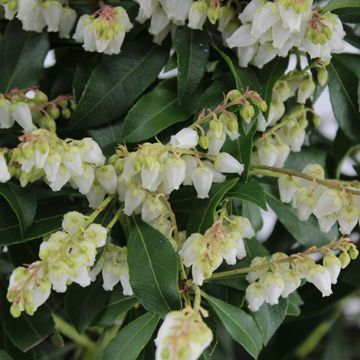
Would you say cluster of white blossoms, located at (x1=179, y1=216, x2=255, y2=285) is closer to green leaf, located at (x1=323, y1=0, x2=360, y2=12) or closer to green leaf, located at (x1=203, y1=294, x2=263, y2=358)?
green leaf, located at (x1=203, y1=294, x2=263, y2=358)

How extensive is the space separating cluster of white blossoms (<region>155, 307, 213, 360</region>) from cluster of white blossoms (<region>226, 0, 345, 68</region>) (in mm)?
294

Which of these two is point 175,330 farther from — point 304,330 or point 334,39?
point 304,330

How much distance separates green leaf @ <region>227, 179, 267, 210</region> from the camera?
2.88 ft

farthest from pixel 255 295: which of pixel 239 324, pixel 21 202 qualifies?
pixel 21 202

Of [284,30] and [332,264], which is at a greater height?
[284,30]

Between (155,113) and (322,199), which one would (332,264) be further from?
(155,113)

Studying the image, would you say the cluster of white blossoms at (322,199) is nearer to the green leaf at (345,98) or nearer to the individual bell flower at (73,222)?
the green leaf at (345,98)

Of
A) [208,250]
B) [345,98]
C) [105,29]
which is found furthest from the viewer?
[345,98]

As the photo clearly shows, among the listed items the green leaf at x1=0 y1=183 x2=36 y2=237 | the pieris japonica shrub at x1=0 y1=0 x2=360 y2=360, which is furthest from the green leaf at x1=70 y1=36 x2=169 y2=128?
the green leaf at x1=0 y1=183 x2=36 y2=237

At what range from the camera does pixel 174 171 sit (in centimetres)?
82

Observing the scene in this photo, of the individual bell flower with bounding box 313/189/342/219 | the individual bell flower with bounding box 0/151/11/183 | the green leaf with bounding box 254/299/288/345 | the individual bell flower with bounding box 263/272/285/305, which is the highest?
the individual bell flower with bounding box 0/151/11/183

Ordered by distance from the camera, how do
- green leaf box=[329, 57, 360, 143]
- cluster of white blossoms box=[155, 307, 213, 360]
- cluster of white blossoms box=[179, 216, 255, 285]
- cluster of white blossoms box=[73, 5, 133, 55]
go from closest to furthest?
1. cluster of white blossoms box=[155, 307, 213, 360]
2. cluster of white blossoms box=[179, 216, 255, 285]
3. cluster of white blossoms box=[73, 5, 133, 55]
4. green leaf box=[329, 57, 360, 143]

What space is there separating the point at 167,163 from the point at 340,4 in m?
0.25

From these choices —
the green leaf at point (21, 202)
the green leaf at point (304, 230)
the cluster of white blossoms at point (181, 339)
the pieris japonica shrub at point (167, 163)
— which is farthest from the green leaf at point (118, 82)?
the cluster of white blossoms at point (181, 339)
